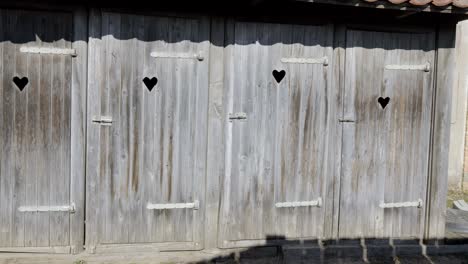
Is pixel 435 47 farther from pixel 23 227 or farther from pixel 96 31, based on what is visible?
pixel 23 227

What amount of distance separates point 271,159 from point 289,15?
1.70 meters

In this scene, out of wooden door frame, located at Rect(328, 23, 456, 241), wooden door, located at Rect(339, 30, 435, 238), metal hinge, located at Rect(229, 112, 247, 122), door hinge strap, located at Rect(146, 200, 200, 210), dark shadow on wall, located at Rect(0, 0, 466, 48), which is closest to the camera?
dark shadow on wall, located at Rect(0, 0, 466, 48)

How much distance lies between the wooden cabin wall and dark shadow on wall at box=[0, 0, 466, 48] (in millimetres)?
26

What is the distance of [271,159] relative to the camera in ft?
18.7

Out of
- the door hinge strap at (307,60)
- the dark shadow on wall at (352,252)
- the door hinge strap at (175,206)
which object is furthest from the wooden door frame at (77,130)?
the door hinge strap at (307,60)

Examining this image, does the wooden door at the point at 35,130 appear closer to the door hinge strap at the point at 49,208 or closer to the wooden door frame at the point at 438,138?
the door hinge strap at the point at 49,208

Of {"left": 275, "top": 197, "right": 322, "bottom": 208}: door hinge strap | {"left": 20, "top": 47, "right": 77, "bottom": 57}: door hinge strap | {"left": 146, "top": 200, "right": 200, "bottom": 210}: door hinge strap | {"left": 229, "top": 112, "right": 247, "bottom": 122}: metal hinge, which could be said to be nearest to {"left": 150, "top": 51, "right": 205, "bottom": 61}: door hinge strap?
{"left": 229, "top": 112, "right": 247, "bottom": 122}: metal hinge

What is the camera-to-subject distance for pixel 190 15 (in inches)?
212

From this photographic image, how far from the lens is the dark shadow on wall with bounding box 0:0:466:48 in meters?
5.02

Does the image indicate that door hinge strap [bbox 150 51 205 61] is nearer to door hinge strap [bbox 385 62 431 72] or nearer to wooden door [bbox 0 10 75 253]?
wooden door [bbox 0 10 75 253]

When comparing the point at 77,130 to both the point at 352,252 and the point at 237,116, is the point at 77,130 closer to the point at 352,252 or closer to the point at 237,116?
the point at 237,116

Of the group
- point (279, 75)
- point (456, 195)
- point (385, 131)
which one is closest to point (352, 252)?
point (385, 131)

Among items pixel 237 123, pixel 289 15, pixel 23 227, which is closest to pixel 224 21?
pixel 289 15

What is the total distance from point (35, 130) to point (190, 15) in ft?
6.84
